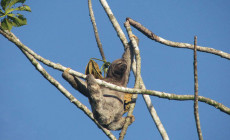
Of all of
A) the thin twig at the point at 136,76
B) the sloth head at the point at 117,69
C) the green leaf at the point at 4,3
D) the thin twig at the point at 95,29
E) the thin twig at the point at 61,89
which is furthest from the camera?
the thin twig at the point at 95,29

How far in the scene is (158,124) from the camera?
11.2 m

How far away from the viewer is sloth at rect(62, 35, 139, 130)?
1049 centimetres

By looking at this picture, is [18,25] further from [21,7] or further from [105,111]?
[105,111]

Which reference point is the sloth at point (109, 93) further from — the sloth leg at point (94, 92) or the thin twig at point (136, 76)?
the thin twig at point (136, 76)

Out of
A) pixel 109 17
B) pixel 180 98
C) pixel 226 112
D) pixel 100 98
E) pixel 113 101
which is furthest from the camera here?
pixel 109 17

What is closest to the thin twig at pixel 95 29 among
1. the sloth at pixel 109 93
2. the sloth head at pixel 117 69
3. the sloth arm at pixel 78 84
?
the sloth head at pixel 117 69

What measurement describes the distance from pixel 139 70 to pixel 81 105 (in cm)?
237

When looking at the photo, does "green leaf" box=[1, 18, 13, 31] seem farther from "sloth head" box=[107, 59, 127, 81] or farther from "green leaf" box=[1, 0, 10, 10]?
"sloth head" box=[107, 59, 127, 81]

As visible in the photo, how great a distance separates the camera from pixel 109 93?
1145cm

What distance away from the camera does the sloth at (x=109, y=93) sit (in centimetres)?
1049

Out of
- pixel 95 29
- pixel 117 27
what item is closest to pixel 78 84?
pixel 117 27

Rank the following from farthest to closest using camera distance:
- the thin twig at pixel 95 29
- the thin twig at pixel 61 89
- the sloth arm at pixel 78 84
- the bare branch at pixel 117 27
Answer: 1. the thin twig at pixel 95 29
2. the bare branch at pixel 117 27
3. the sloth arm at pixel 78 84
4. the thin twig at pixel 61 89

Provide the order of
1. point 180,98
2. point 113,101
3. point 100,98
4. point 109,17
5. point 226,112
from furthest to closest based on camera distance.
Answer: point 109,17
point 113,101
point 100,98
point 226,112
point 180,98

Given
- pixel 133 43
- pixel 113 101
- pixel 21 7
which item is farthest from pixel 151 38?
pixel 21 7
